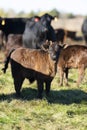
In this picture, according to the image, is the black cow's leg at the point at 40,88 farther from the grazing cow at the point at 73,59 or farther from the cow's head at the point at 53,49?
the grazing cow at the point at 73,59

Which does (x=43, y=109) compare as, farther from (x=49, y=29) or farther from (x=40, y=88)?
(x=49, y=29)

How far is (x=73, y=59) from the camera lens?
38.6ft

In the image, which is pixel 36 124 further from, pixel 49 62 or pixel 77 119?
pixel 49 62

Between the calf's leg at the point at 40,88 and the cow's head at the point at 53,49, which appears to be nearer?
the cow's head at the point at 53,49

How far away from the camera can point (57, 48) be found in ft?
31.1

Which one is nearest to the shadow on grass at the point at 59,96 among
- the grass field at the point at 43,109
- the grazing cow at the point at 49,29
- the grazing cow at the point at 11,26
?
the grass field at the point at 43,109

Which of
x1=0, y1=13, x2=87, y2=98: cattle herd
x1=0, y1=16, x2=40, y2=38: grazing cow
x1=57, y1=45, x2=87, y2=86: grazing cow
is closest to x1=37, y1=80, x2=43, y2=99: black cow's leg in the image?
x1=0, y1=13, x2=87, y2=98: cattle herd

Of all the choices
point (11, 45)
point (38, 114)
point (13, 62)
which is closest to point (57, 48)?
point (13, 62)

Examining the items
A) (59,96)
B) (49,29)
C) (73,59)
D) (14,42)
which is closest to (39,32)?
(49,29)

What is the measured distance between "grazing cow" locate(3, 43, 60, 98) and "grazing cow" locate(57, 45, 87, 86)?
198cm

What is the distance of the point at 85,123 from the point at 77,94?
2.60 metres

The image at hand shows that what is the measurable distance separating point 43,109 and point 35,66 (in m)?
1.28

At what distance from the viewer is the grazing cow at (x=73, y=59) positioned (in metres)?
11.8

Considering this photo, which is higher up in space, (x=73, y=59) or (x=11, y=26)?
(x=73, y=59)
